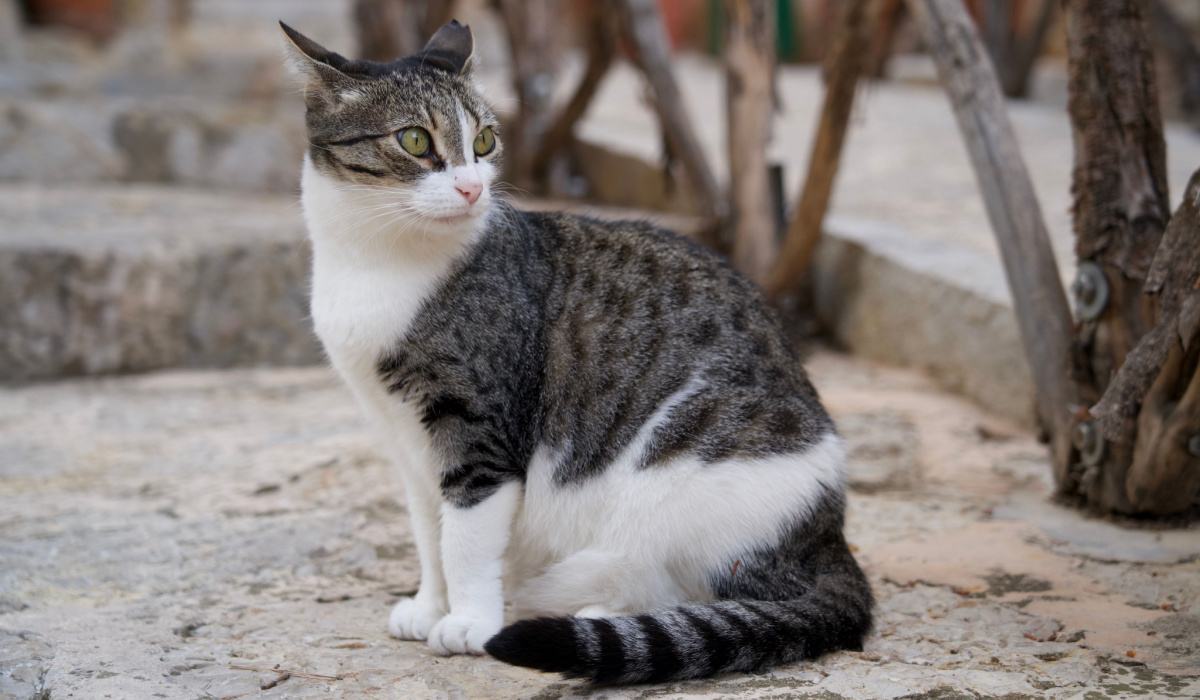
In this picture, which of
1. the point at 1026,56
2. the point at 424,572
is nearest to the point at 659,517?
the point at 424,572

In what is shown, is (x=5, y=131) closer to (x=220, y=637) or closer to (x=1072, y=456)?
(x=220, y=637)

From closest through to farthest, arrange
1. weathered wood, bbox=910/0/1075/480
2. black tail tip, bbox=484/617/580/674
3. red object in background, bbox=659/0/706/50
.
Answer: black tail tip, bbox=484/617/580/674
weathered wood, bbox=910/0/1075/480
red object in background, bbox=659/0/706/50

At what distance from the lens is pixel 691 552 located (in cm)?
260

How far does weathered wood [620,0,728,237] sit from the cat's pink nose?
3.36 metres

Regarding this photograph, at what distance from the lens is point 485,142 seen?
2799 millimetres

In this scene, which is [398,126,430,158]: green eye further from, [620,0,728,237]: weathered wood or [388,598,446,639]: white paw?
[620,0,728,237]: weathered wood

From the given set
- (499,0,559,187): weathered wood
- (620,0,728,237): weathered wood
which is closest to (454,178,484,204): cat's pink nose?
(620,0,728,237): weathered wood

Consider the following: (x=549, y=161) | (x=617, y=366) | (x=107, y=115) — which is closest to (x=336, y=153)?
(x=617, y=366)

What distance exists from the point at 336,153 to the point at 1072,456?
2.19 meters

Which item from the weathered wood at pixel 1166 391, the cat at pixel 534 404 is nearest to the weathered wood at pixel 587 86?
the cat at pixel 534 404

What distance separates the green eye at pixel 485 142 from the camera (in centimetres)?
277

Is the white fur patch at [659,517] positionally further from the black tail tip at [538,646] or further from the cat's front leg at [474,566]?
the black tail tip at [538,646]

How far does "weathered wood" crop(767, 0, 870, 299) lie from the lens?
182 inches

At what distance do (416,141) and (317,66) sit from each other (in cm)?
30
